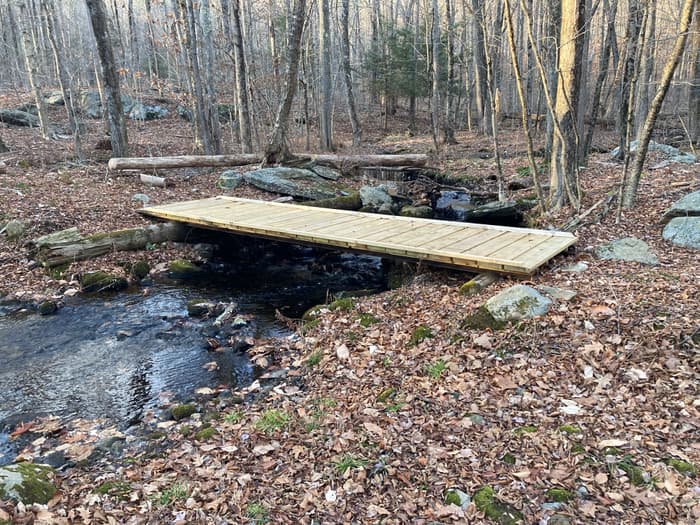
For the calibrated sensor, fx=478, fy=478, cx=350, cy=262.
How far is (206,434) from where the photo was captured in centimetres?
427

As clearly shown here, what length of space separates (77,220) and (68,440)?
6.49 m

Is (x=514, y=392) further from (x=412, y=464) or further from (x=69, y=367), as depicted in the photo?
(x=69, y=367)

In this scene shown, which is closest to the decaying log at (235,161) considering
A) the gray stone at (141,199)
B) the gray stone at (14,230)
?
the gray stone at (141,199)

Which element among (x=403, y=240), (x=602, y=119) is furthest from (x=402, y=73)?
(x=403, y=240)

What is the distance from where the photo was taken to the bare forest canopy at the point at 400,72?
8.67 meters

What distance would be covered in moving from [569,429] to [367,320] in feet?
10.0

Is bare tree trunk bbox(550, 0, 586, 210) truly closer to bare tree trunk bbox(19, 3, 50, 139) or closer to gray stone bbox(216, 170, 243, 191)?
gray stone bbox(216, 170, 243, 191)

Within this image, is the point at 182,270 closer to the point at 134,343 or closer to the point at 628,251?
the point at 134,343

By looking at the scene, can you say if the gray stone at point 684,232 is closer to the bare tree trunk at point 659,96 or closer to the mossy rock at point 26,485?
the bare tree trunk at point 659,96

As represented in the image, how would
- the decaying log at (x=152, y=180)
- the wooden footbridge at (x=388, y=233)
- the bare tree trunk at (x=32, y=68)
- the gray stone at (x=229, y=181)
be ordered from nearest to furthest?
1. the wooden footbridge at (x=388, y=233)
2. the decaying log at (x=152, y=180)
3. the gray stone at (x=229, y=181)
4. the bare tree trunk at (x=32, y=68)

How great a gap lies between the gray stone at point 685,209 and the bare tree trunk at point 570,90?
1.54 metres

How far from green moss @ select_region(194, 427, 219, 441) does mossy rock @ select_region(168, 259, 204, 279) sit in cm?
505

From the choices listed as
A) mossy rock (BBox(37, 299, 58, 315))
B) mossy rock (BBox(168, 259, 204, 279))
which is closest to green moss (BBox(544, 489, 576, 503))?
mossy rock (BBox(37, 299, 58, 315))

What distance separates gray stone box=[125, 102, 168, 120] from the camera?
2309cm
